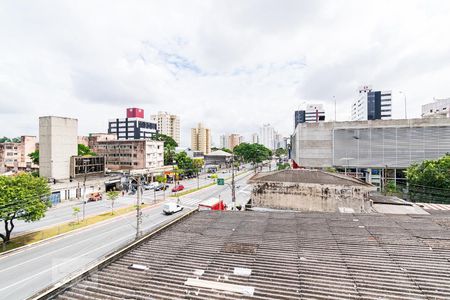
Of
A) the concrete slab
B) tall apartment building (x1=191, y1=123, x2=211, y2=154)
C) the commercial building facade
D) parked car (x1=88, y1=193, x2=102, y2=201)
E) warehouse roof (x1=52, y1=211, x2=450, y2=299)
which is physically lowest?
parked car (x1=88, y1=193, x2=102, y2=201)

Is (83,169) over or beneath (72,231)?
over

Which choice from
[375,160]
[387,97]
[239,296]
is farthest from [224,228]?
[387,97]

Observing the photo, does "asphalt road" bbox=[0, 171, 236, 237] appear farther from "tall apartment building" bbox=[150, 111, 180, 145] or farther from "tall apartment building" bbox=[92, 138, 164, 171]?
"tall apartment building" bbox=[150, 111, 180, 145]

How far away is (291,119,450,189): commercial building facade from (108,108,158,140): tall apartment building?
3451 inches

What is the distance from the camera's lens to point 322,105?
147250mm

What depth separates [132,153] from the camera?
2527 inches

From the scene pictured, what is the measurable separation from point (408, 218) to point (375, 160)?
35568 millimetres

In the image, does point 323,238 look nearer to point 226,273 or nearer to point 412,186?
point 226,273

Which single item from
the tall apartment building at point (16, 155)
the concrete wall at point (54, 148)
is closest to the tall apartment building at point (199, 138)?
the tall apartment building at point (16, 155)

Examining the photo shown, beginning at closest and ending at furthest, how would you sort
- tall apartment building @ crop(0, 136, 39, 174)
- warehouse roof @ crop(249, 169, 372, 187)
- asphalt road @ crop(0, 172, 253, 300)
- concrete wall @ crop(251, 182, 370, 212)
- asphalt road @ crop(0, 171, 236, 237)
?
1. asphalt road @ crop(0, 172, 253, 300)
2. concrete wall @ crop(251, 182, 370, 212)
3. warehouse roof @ crop(249, 169, 372, 187)
4. asphalt road @ crop(0, 171, 236, 237)
5. tall apartment building @ crop(0, 136, 39, 174)

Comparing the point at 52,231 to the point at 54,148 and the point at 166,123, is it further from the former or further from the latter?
the point at 166,123

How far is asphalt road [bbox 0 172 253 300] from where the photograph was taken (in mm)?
15388

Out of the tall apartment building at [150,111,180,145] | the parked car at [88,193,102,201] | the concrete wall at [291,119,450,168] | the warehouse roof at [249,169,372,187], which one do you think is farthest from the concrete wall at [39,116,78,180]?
the tall apartment building at [150,111,180,145]

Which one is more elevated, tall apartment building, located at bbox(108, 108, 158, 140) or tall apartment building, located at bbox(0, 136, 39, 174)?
tall apartment building, located at bbox(108, 108, 158, 140)
